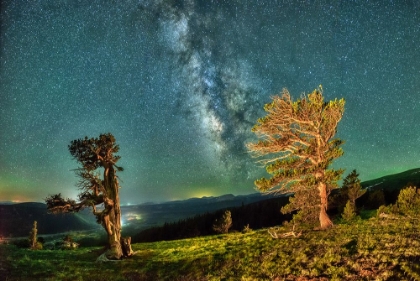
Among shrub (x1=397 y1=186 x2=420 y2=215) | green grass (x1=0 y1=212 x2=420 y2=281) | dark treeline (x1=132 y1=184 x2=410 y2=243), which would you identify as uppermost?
shrub (x1=397 y1=186 x2=420 y2=215)

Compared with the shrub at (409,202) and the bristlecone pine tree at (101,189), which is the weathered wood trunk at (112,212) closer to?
the bristlecone pine tree at (101,189)

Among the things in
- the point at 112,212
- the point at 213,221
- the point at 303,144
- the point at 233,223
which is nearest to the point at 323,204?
the point at 303,144

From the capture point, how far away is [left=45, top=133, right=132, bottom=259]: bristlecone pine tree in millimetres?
27781

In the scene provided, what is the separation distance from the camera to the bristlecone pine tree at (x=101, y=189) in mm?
27781

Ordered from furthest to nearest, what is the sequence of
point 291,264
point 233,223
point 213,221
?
point 233,223
point 213,221
point 291,264

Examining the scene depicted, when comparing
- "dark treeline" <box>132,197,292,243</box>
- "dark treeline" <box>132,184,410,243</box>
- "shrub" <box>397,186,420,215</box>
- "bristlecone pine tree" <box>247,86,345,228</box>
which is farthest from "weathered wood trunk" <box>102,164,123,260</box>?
"dark treeline" <box>132,197,292,243</box>

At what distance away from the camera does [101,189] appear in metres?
28.6

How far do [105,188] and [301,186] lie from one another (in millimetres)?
20456

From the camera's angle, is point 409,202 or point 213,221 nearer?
point 409,202

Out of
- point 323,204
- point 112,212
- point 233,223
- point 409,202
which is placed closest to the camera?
point 323,204

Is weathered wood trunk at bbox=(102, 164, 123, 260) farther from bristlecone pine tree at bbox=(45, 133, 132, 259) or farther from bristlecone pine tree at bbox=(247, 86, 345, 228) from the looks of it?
bristlecone pine tree at bbox=(247, 86, 345, 228)

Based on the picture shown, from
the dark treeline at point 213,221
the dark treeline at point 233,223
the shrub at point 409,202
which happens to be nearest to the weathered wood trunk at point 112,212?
the shrub at point 409,202

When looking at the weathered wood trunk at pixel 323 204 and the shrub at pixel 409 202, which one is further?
the shrub at pixel 409 202

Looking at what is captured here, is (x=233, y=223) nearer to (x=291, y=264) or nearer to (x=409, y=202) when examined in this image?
(x=409, y=202)
